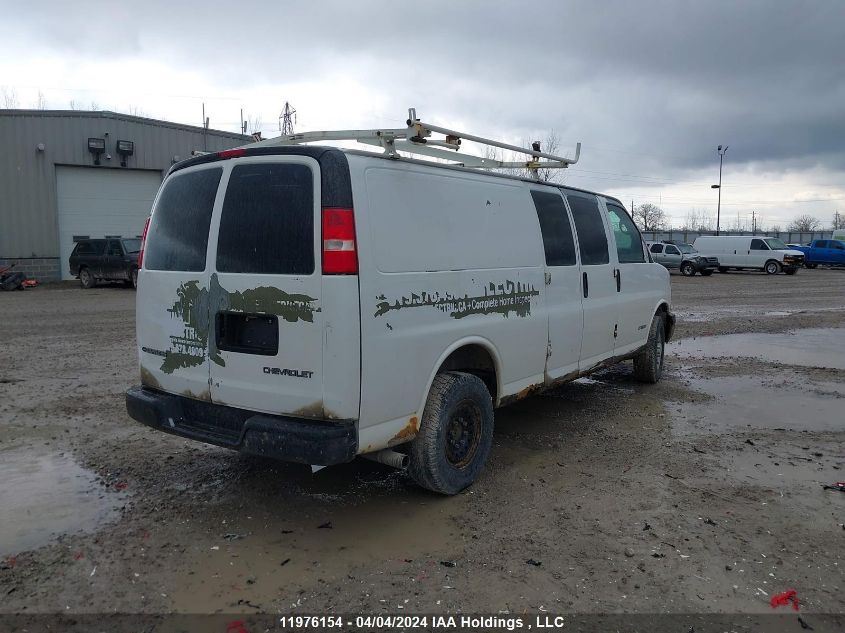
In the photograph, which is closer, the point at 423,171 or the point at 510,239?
the point at 423,171

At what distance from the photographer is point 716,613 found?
3088 millimetres

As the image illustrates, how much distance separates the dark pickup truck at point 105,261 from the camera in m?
21.3

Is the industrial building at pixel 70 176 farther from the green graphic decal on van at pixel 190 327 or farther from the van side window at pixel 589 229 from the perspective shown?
the green graphic decal on van at pixel 190 327

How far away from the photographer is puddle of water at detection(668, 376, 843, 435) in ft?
20.0

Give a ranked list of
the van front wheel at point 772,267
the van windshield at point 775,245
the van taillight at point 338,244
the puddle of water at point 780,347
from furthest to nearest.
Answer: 1. the van windshield at point 775,245
2. the van front wheel at point 772,267
3. the puddle of water at point 780,347
4. the van taillight at point 338,244

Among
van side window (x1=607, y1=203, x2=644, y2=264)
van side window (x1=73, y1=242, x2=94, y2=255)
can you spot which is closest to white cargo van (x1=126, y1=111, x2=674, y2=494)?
van side window (x1=607, y1=203, x2=644, y2=264)

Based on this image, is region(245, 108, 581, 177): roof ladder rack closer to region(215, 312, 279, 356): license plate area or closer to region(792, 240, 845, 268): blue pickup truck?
region(215, 312, 279, 356): license plate area

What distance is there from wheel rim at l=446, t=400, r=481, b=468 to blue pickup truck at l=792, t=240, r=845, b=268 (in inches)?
1667

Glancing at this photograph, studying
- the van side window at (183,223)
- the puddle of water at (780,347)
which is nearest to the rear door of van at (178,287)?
the van side window at (183,223)

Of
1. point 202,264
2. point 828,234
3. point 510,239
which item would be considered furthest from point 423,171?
point 828,234

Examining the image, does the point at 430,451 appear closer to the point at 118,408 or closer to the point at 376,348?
the point at 376,348

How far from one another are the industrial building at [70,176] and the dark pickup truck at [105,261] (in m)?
1.92

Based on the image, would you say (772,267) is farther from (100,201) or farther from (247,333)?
(247,333)

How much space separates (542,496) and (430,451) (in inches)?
35.6
